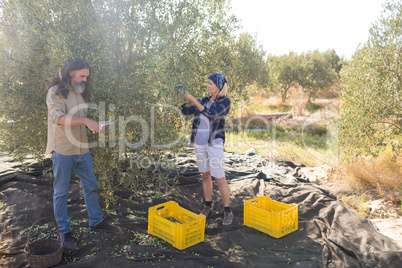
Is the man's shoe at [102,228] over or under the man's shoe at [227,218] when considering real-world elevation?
over

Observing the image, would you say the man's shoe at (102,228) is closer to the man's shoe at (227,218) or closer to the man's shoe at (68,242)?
the man's shoe at (68,242)

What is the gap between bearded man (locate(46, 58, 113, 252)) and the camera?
12.0 ft

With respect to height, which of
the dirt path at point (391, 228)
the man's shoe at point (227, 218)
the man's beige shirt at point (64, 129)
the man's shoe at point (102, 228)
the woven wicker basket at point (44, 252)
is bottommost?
the dirt path at point (391, 228)

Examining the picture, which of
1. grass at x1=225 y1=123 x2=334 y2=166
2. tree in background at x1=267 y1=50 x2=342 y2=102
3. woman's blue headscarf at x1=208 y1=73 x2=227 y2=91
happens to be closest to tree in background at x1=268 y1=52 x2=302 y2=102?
tree in background at x1=267 y1=50 x2=342 y2=102

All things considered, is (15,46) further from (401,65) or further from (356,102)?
(401,65)

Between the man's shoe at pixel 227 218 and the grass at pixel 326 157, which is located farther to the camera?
the grass at pixel 326 157

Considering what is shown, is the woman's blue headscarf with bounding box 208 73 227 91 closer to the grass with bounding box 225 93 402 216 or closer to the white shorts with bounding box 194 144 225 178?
the white shorts with bounding box 194 144 225 178

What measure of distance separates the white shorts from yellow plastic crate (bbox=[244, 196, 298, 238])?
2.40 ft

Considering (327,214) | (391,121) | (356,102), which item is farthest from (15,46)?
(391,121)

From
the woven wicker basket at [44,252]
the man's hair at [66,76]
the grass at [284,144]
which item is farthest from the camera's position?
the grass at [284,144]

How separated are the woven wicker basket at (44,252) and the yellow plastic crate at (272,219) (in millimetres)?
2750

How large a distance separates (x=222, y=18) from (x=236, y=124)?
10.3m

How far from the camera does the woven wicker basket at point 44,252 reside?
3.23 meters

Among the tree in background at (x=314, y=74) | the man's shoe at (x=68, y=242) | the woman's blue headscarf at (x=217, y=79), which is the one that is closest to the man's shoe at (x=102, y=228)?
the man's shoe at (x=68, y=242)
